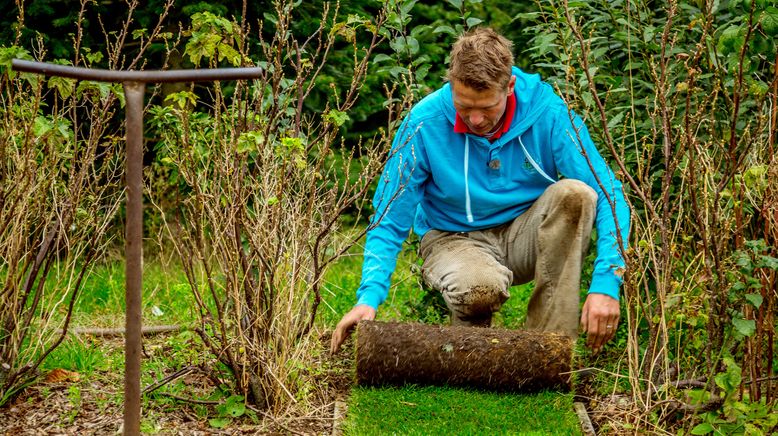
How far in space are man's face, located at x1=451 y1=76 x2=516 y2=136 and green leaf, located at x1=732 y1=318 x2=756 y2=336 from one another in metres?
1.34

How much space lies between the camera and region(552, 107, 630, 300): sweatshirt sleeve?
12.1 feet

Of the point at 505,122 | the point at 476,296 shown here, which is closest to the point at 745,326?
the point at 476,296

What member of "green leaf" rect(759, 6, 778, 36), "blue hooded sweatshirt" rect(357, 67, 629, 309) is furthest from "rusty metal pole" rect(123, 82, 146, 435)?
"green leaf" rect(759, 6, 778, 36)

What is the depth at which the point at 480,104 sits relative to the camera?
387cm

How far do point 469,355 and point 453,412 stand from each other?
243 mm

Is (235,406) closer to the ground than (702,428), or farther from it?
closer to the ground

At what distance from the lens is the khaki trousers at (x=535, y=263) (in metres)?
3.98

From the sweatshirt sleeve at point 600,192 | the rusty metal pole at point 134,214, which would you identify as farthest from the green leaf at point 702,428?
the rusty metal pole at point 134,214

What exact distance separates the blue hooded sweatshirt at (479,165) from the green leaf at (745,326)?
97cm

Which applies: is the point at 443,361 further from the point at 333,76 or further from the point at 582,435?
the point at 333,76

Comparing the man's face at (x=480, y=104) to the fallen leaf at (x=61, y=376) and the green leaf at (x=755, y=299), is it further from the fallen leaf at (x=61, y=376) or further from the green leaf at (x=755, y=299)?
the fallen leaf at (x=61, y=376)

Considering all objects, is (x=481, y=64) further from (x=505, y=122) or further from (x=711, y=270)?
→ (x=711, y=270)

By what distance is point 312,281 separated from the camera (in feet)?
11.5

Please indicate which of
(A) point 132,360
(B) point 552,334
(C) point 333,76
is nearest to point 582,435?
(B) point 552,334
